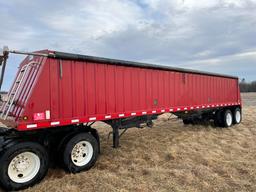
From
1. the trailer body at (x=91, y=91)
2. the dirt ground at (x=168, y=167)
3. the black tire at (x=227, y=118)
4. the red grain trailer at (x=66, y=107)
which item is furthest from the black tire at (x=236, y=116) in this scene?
the red grain trailer at (x=66, y=107)

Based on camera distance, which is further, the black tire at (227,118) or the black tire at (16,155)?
the black tire at (227,118)

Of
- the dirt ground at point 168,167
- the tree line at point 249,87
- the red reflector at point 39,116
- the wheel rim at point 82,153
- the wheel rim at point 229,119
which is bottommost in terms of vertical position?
the dirt ground at point 168,167

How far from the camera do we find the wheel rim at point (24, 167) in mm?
5609

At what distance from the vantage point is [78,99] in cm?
670

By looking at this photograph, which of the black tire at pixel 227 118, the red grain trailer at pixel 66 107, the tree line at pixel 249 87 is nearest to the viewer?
the red grain trailer at pixel 66 107

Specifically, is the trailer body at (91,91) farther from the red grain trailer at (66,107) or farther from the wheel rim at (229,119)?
the wheel rim at (229,119)

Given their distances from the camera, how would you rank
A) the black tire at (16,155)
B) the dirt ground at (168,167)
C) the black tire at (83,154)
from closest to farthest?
the black tire at (16,155)
the dirt ground at (168,167)
the black tire at (83,154)

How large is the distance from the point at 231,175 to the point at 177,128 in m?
6.65

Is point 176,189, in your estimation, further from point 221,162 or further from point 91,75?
point 91,75

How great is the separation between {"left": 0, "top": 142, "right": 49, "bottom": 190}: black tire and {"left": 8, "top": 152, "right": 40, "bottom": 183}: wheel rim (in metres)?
0.04

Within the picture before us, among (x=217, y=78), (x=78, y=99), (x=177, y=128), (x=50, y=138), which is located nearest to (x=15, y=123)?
(x=50, y=138)

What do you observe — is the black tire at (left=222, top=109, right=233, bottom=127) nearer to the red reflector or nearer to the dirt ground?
the dirt ground

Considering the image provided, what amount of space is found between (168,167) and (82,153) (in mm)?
2078

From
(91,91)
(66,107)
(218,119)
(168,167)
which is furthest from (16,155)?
(218,119)
